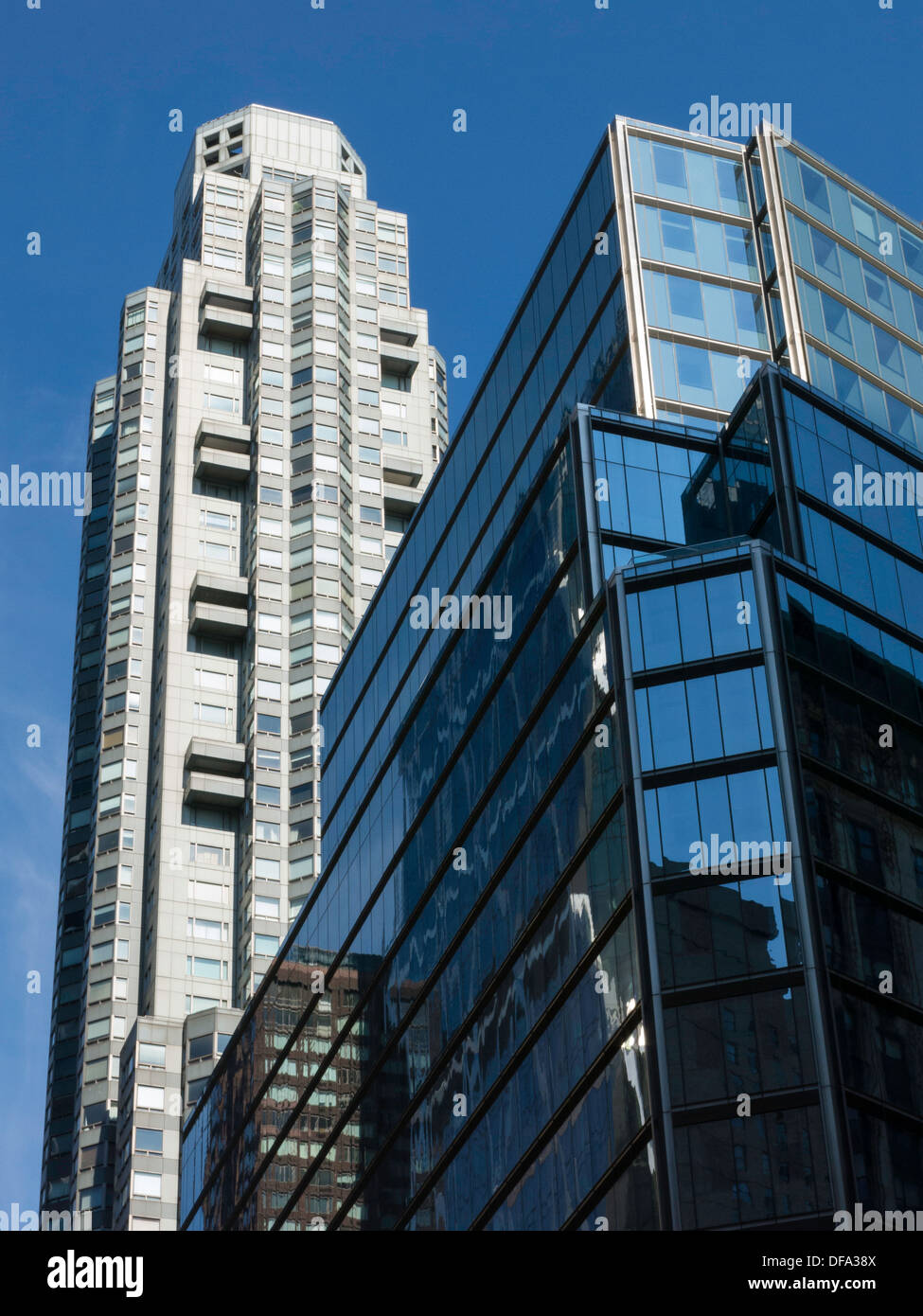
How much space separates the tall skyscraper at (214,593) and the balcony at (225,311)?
8.1 inches

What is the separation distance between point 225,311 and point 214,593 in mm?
26472

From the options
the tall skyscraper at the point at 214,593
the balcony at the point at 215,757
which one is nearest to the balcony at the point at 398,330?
the tall skyscraper at the point at 214,593

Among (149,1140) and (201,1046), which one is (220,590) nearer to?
(201,1046)

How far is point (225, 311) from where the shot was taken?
151 metres

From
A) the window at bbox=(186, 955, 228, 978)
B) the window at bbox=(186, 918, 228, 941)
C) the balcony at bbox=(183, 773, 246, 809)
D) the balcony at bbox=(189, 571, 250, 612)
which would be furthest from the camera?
the balcony at bbox=(189, 571, 250, 612)

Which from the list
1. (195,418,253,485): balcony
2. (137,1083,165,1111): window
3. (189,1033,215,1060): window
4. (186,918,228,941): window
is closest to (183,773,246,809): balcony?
(186,918,228,941): window

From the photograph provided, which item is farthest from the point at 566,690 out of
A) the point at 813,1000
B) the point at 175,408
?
the point at 175,408

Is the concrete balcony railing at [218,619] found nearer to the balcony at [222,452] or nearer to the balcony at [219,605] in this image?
the balcony at [219,605]

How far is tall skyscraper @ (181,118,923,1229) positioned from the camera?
43.9 m

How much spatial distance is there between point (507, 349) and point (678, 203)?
937cm

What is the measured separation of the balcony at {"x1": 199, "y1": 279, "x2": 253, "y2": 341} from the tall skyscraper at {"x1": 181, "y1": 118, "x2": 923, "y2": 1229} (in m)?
73.6

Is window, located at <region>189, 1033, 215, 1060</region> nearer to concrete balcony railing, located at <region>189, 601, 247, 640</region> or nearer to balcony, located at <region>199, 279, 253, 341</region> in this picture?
concrete balcony railing, located at <region>189, 601, 247, 640</region>

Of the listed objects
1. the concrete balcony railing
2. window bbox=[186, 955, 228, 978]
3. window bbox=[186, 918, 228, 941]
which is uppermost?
the concrete balcony railing
